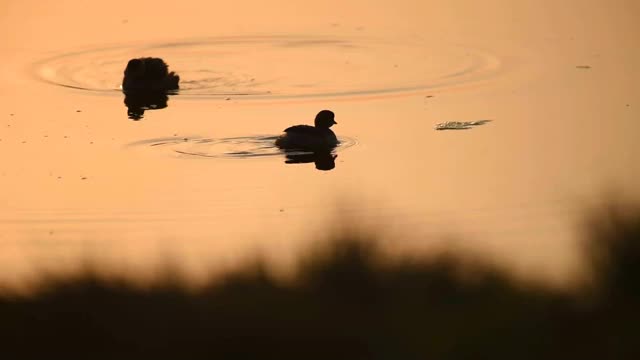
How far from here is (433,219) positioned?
1439 cm

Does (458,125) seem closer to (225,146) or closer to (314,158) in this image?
(314,158)

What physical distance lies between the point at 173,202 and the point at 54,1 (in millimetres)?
17764

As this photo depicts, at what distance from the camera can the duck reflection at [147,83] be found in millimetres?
21438

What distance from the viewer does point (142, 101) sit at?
2173cm

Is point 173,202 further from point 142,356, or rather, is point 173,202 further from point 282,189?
point 142,356

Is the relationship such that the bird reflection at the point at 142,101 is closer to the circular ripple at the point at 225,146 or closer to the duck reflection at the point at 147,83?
the duck reflection at the point at 147,83

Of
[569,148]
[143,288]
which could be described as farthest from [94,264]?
[569,148]

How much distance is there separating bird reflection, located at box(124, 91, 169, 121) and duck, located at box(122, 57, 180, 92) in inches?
4.2

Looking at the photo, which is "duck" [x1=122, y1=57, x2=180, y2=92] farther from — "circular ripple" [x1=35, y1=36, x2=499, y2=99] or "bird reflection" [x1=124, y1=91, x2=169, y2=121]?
"circular ripple" [x1=35, y1=36, x2=499, y2=99]

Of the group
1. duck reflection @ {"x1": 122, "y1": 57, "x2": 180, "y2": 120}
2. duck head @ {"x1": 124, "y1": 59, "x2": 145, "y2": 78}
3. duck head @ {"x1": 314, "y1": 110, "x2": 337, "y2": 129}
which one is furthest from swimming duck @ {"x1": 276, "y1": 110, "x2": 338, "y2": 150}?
duck head @ {"x1": 124, "y1": 59, "x2": 145, "y2": 78}

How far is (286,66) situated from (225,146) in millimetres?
5731

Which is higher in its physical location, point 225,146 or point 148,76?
point 148,76

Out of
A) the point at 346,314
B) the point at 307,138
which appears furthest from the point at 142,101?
the point at 346,314

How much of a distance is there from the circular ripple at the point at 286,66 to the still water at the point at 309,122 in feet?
0.21
